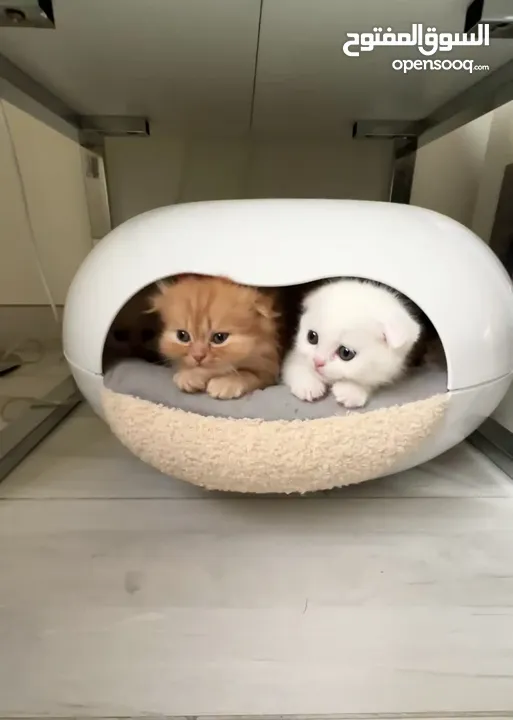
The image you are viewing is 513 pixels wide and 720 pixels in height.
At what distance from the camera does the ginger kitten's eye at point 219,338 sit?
0.68 metres

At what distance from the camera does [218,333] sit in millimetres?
681

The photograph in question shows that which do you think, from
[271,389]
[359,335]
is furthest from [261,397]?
[359,335]

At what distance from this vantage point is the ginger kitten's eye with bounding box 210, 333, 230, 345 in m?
0.68

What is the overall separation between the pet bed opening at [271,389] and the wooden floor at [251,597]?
0.13 m

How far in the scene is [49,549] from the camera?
60 cm

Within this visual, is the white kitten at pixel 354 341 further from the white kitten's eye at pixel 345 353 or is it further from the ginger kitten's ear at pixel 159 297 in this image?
the ginger kitten's ear at pixel 159 297

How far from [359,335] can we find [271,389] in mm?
116

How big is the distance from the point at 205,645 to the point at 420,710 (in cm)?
17

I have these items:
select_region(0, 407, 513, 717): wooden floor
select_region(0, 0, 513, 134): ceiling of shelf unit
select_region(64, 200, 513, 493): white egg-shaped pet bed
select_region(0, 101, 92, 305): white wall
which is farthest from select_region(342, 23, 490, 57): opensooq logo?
select_region(0, 101, 92, 305): white wall

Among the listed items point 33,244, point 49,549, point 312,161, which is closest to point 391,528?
point 49,549

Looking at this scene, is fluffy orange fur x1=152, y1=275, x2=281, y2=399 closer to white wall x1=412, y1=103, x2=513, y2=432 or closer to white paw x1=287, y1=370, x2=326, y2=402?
white paw x1=287, y1=370, x2=326, y2=402

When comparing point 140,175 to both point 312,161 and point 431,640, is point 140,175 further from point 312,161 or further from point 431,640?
point 431,640

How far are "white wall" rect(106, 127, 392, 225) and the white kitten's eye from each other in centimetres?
73

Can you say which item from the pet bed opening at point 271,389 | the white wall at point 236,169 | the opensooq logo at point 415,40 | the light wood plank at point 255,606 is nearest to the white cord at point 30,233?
the white wall at point 236,169
